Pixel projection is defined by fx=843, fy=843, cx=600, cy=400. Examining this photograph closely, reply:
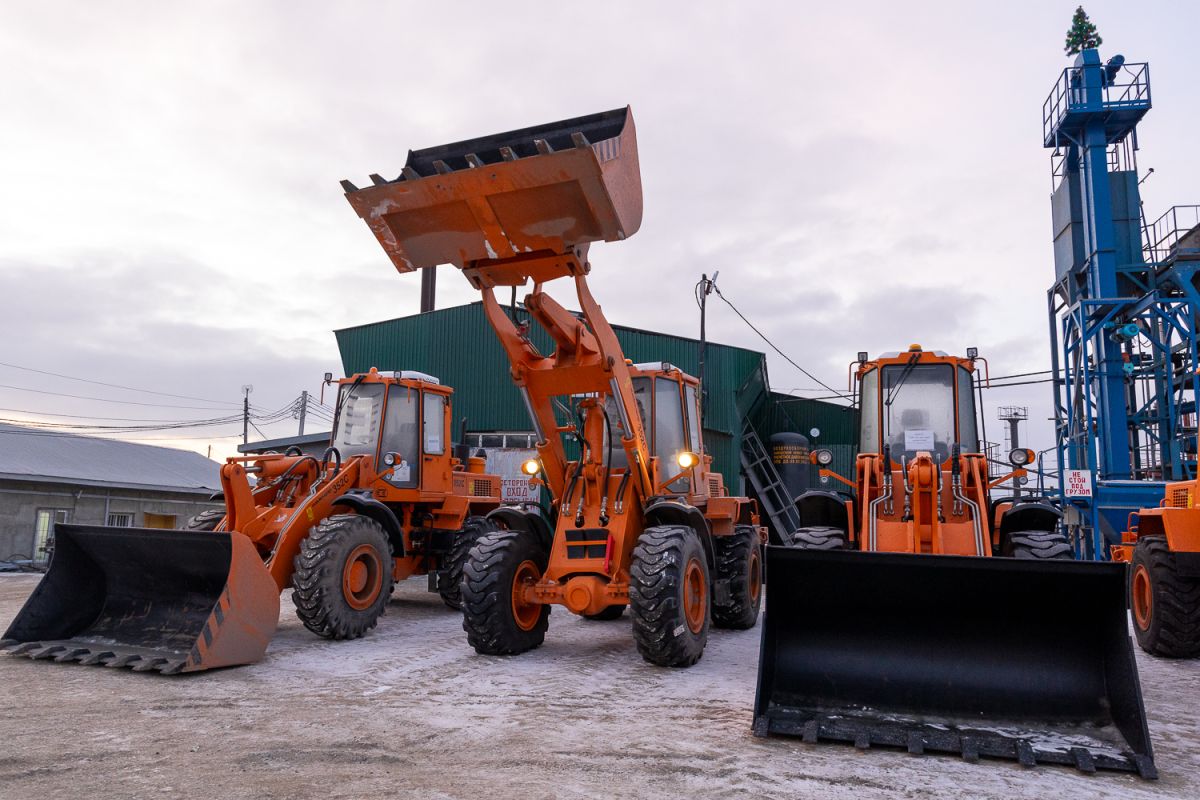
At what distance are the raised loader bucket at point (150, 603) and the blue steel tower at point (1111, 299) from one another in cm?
1555

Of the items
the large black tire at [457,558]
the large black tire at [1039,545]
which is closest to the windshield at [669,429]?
the large black tire at [457,558]

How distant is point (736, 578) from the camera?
29.1ft

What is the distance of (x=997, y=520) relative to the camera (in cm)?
773

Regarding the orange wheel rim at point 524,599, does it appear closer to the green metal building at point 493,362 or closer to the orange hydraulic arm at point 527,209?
the orange hydraulic arm at point 527,209

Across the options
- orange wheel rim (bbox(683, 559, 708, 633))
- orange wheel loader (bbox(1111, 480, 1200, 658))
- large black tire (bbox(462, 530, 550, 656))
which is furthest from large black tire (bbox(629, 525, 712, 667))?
orange wheel loader (bbox(1111, 480, 1200, 658))

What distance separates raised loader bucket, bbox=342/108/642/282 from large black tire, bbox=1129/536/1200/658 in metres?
5.38

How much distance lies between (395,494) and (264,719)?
15.6 feet

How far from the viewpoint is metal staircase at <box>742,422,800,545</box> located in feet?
67.8

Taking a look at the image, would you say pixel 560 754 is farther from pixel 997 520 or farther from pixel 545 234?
pixel 997 520

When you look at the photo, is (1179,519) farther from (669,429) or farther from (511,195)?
(511,195)

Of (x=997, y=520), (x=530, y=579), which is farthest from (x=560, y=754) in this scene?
(x=997, y=520)

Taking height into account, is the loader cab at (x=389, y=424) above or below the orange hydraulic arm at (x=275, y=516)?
above

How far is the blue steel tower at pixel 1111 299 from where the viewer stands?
17.1 metres

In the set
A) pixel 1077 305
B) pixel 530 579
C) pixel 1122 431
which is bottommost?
pixel 530 579
